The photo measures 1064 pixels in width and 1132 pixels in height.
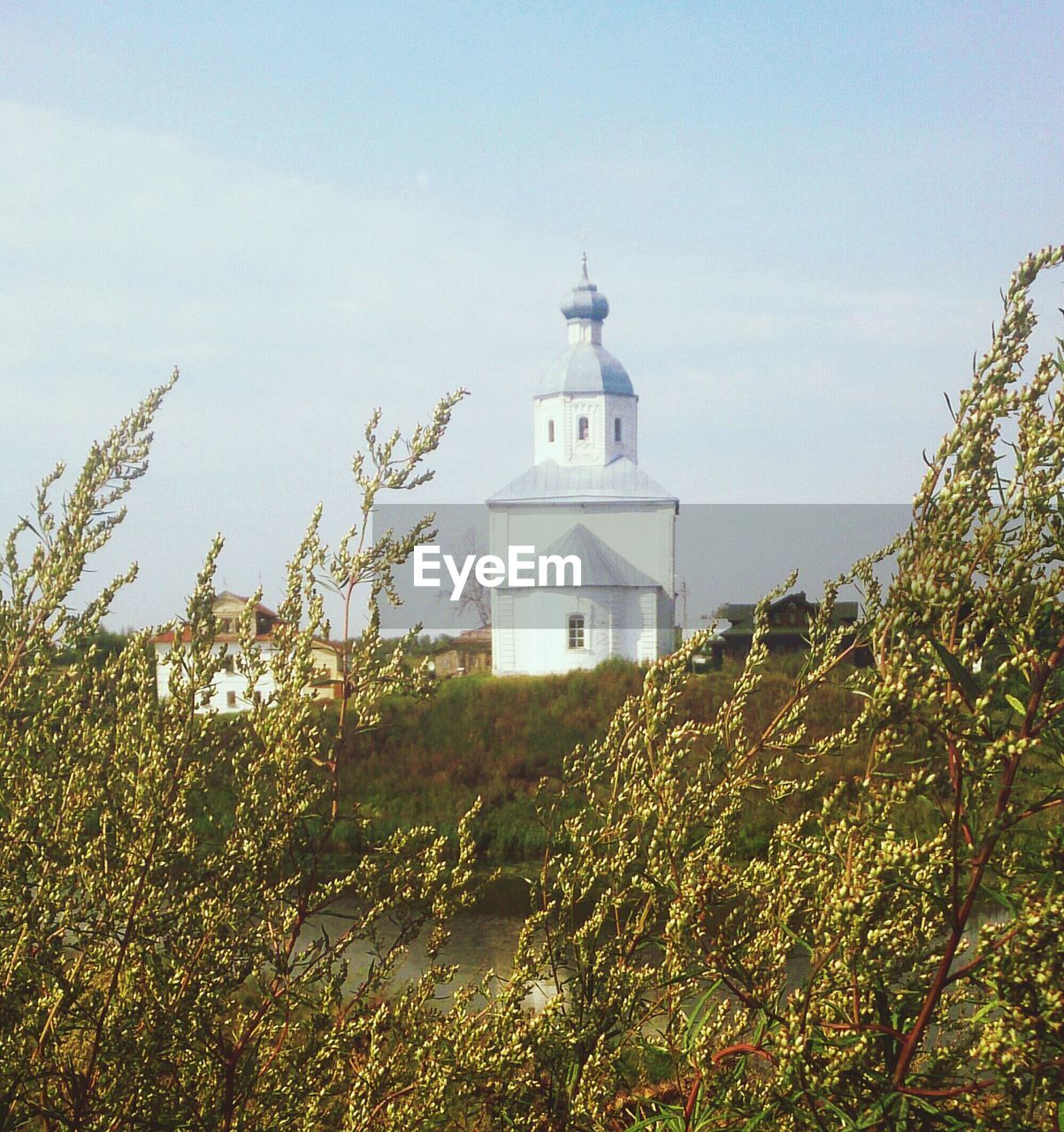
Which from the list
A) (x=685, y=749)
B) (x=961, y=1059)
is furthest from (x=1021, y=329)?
(x=961, y=1059)

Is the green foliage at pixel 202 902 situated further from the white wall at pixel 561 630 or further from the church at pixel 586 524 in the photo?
the white wall at pixel 561 630

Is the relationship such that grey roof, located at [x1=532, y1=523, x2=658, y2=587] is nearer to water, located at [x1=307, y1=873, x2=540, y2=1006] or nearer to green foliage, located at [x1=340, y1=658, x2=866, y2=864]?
green foliage, located at [x1=340, y1=658, x2=866, y2=864]

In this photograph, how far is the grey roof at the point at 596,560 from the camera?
45906 millimetres

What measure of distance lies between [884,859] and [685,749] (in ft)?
2.59

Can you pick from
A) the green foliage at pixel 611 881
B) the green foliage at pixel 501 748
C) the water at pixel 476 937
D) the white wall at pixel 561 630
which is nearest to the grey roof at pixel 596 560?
the white wall at pixel 561 630

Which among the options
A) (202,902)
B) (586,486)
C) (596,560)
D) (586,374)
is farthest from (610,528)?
(202,902)

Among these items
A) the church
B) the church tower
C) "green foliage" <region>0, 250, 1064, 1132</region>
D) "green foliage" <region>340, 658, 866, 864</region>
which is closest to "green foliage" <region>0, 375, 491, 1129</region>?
"green foliage" <region>0, 250, 1064, 1132</region>

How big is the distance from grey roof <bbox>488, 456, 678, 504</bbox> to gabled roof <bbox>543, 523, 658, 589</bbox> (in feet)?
6.98

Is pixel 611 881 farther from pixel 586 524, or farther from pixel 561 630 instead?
pixel 586 524

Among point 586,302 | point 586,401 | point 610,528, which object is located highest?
point 586,302

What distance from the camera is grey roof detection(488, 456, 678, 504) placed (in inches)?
1962

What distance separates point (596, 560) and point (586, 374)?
34.9 ft

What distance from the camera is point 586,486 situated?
51.2 metres

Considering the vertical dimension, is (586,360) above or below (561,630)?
above
